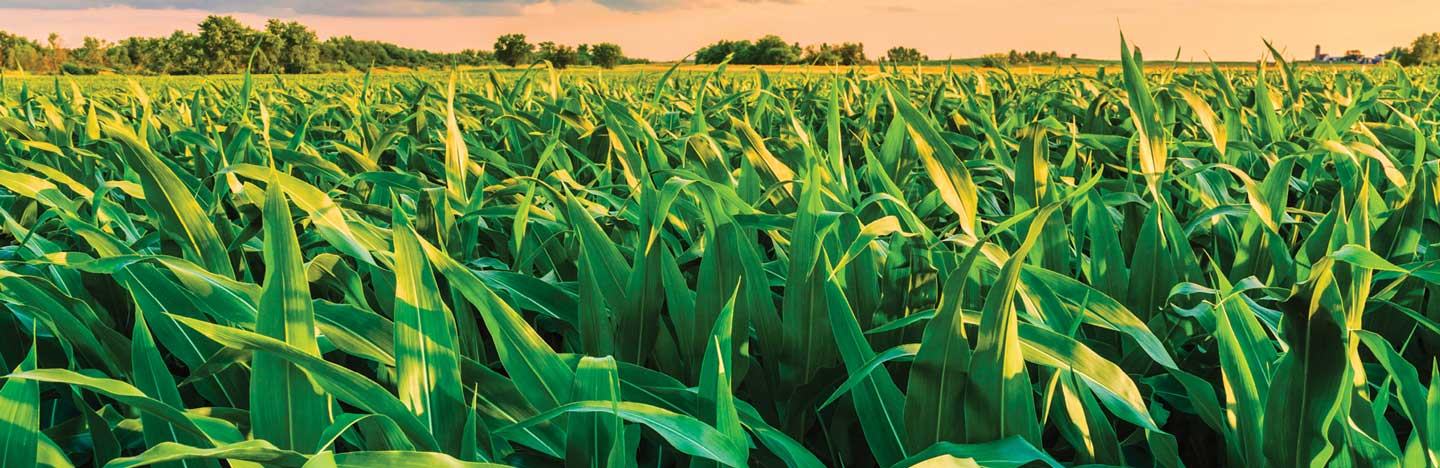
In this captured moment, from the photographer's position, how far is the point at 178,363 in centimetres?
87

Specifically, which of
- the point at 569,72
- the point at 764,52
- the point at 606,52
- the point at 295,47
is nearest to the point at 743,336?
the point at 569,72

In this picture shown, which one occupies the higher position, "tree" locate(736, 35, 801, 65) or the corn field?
"tree" locate(736, 35, 801, 65)

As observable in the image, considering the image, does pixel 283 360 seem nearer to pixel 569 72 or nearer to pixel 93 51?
pixel 569 72

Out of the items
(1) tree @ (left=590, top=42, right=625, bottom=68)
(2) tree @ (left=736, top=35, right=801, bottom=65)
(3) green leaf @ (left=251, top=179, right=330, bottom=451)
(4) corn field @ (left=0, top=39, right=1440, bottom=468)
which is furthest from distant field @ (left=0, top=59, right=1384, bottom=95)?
(1) tree @ (left=590, top=42, right=625, bottom=68)

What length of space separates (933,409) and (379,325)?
43 centimetres

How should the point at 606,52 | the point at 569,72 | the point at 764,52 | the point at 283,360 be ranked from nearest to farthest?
the point at 283,360 < the point at 569,72 < the point at 764,52 < the point at 606,52

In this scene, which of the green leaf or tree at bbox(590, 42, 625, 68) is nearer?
the green leaf

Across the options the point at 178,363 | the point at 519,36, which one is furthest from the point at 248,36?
the point at 178,363

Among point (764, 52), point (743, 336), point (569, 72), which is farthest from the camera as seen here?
point (764, 52)

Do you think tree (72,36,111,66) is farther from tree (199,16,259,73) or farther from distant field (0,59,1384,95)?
distant field (0,59,1384,95)

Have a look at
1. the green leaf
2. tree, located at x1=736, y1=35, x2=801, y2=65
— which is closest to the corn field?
the green leaf

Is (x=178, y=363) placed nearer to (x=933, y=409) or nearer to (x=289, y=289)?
(x=289, y=289)

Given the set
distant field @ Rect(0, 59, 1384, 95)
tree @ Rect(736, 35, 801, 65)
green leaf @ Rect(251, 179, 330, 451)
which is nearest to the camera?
green leaf @ Rect(251, 179, 330, 451)

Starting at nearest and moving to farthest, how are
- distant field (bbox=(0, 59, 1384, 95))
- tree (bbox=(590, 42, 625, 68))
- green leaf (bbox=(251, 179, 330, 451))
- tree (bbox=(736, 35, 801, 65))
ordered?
green leaf (bbox=(251, 179, 330, 451)) → distant field (bbox=(0, 59, 1384, 95)) → tree (bbox=(736, 35, 801, 65)) → tree (bbox=(590, 42, 625, 68))
